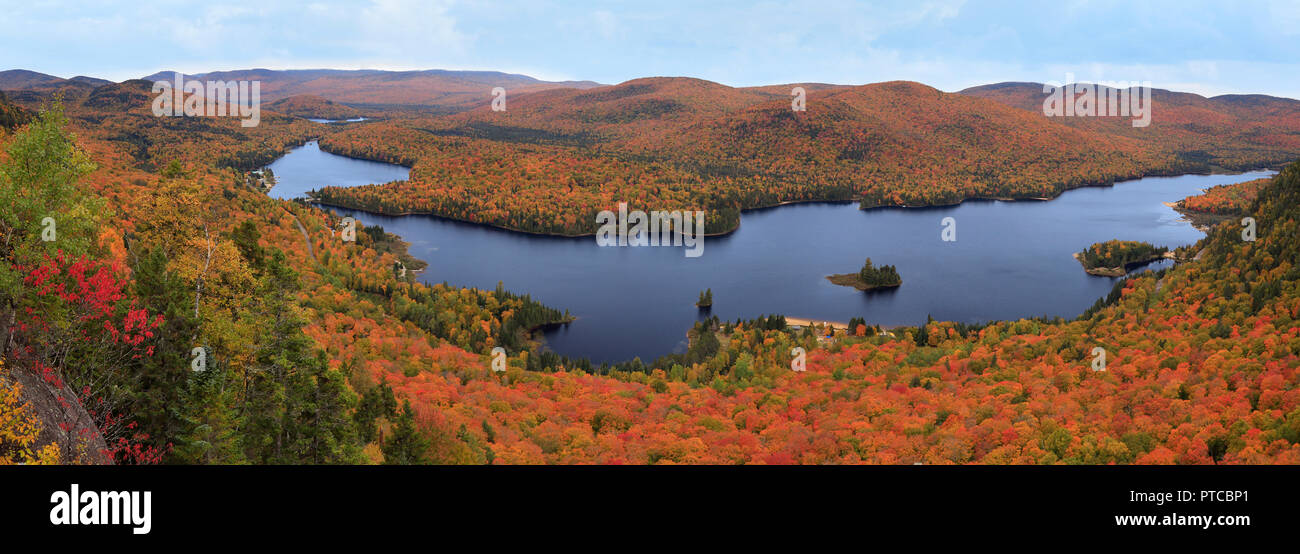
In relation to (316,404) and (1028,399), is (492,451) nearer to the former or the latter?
(316,404)

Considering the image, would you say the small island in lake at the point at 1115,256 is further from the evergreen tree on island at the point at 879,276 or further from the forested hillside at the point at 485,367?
the evergreen tree on island at the point at 879,276

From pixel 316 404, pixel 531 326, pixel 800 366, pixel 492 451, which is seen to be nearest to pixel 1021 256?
pixel 800 366

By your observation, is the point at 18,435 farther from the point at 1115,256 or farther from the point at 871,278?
the point at 1115,256

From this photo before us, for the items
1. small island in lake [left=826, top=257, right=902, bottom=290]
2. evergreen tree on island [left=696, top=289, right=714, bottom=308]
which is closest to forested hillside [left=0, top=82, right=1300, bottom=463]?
evergreen tree on island [left=696, top=289, right=714, bottom=308]

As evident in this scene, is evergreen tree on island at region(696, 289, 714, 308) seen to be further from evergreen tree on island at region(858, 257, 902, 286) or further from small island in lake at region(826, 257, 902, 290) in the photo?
evergreen tree on island at region(858, 257, 902, 286)

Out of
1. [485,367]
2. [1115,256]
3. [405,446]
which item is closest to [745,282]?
[485,367]

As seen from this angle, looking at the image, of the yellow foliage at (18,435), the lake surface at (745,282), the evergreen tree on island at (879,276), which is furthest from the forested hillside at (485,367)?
the evergreen tree on island at (879,276)
